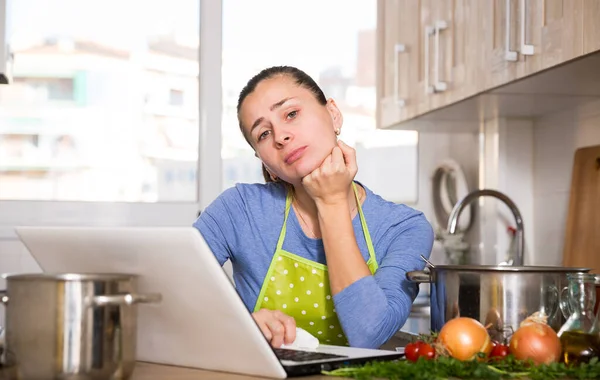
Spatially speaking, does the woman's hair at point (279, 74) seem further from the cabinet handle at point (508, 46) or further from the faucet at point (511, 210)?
the faucet at point (511, 210)

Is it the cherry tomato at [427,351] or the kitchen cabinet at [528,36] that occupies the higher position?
the kitchen cabinet at [528,36]

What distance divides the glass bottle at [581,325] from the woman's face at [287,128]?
1.92 ft

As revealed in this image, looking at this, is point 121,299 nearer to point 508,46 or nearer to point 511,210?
point 508,46

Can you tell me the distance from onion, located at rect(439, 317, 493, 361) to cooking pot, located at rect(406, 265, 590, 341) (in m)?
0.07

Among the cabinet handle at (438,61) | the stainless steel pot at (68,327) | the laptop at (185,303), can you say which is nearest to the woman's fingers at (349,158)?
the laptop at (185,303)

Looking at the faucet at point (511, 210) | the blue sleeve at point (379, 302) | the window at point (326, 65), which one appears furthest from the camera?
the window at point (326, 65)

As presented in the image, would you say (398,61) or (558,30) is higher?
(398,61)

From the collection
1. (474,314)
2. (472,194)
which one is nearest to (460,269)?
(474,314)

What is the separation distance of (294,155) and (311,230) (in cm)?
18

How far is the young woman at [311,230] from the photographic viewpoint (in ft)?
4.61

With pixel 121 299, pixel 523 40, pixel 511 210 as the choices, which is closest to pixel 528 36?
pixel 523 40

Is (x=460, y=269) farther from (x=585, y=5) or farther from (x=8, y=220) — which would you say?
(x=8, y=220)

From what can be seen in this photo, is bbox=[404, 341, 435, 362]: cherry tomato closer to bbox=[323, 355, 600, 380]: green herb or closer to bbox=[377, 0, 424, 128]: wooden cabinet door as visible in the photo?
bbox=[323, 355, 600, 380]: green herb

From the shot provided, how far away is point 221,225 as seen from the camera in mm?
1682
